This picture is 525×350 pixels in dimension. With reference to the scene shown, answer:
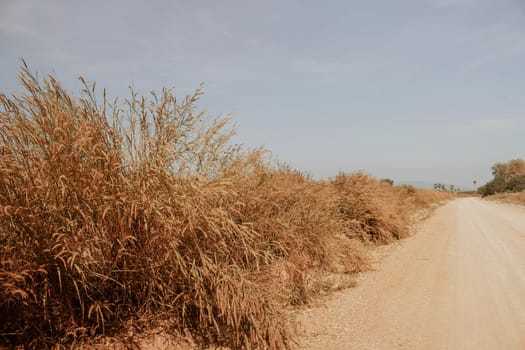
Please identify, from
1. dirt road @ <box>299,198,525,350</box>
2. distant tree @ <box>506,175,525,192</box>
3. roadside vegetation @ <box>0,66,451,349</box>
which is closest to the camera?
roadside vegetation @ <box>0,66,451,349</box>

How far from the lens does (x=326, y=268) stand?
20.1 ft

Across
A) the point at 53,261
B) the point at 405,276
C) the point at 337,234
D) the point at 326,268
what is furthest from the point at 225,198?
the point at 405,276

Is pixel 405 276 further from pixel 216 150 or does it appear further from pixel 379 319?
pixel 216 150

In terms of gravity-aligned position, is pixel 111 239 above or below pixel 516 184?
below

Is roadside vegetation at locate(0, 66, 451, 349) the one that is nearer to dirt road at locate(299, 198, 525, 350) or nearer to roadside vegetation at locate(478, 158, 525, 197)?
dirt road at locate(299, 198, 525, 350)

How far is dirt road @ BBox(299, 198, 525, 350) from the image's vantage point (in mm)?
3740

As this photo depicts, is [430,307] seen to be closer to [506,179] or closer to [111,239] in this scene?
[111,239]

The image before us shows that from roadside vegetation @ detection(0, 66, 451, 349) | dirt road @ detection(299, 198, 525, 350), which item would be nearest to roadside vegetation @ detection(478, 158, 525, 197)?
dirt road @ detection(299, 198, 525, 350)

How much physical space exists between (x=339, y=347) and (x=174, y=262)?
6.38 ft

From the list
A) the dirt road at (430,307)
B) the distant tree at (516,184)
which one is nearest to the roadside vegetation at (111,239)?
the dirt road at (430,307)

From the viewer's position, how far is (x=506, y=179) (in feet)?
247

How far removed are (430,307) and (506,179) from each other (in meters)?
87.0

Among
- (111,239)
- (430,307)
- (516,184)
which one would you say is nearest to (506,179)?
(516,184)

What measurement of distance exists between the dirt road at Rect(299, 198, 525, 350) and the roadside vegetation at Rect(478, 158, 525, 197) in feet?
190
